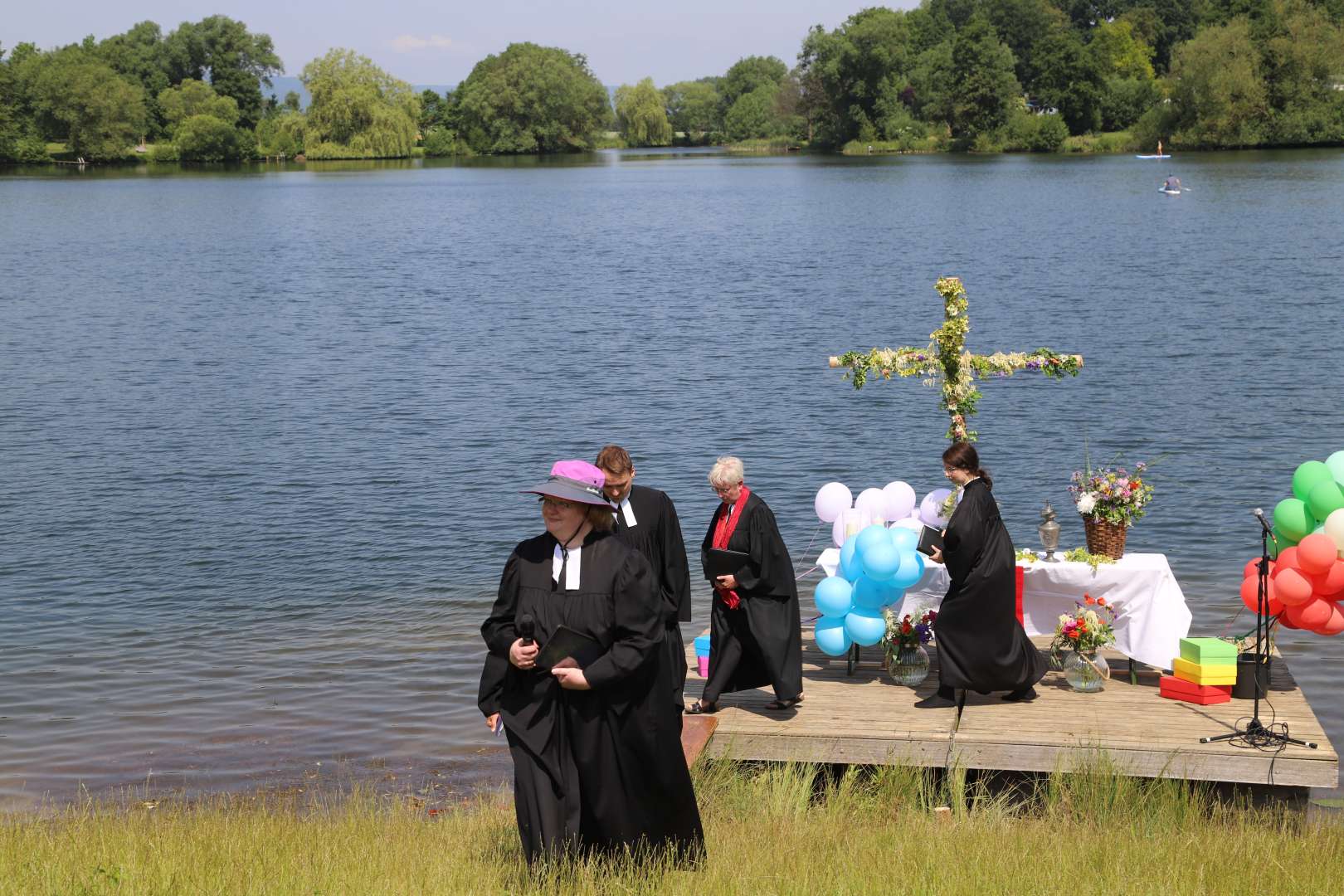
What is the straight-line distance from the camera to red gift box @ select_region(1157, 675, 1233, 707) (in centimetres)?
991

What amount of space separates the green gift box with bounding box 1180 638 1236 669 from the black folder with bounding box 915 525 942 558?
6.09 feet

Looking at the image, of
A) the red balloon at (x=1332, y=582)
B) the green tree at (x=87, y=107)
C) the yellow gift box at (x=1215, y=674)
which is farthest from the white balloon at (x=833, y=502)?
the green tree at (x=87, y=107)

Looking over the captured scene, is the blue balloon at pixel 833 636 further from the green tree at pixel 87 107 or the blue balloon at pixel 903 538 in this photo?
the green tree at pixel 87 107

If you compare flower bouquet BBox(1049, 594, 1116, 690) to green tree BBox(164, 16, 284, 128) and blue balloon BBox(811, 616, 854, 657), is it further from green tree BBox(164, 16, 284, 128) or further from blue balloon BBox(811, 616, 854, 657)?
green tree BBox(164, 16, 284, 128)

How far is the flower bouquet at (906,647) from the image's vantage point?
10688 mm

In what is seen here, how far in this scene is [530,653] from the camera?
6.55m

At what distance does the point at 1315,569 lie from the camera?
9.77m

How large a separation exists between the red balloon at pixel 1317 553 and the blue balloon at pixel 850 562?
117 inches

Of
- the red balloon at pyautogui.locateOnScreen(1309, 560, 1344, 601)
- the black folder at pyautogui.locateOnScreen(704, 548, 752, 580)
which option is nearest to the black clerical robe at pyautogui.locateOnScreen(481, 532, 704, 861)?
the black folder at pyautogui.locateOnScreen(704, 548, 752, 580)

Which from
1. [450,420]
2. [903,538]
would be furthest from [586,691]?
[450,420]

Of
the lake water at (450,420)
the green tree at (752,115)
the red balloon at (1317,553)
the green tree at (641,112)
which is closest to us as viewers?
the red balloon at (1317,553)

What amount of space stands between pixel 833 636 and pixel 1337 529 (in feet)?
11.5

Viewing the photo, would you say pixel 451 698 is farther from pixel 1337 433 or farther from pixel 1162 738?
pixel 1337 433

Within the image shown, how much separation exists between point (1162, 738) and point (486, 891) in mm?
4706
